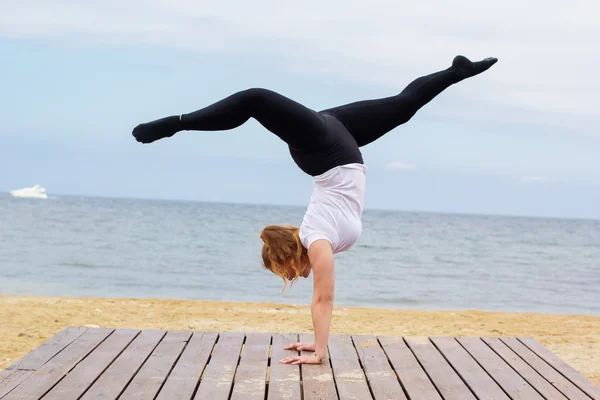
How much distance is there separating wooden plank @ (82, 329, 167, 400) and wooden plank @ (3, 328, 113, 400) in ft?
0.70

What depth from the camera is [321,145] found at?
368 cm

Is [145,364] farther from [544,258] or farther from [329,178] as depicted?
[544,258]

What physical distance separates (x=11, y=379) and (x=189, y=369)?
Result: 885 mm

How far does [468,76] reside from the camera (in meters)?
4.11

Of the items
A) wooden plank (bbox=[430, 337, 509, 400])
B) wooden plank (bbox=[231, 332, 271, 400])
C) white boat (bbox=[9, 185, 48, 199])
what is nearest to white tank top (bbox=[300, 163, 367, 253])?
wooden plank (bbox=[231, 332, 271, 400])

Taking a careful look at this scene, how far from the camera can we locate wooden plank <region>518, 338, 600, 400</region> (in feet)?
11.6

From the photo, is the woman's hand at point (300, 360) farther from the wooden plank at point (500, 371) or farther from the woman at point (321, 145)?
the wooden plank at point (500, 371)

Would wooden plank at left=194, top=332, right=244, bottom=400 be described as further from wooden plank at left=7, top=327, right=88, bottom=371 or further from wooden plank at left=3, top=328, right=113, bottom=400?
wooden plank at left=7, top=327, right=88, bottom=371

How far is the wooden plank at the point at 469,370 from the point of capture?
3.41m

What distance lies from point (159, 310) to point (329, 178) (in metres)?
6.19

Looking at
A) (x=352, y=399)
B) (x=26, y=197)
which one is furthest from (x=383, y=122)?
(x=26, y=197)

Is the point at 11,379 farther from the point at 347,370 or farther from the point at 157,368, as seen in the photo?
the point at 347,370

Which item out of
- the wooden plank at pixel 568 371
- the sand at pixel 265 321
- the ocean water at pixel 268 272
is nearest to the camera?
the wooden plank at pixel 568 371

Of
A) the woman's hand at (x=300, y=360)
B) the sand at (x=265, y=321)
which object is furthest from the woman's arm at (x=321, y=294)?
the sand at (x=265, y=321)
